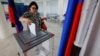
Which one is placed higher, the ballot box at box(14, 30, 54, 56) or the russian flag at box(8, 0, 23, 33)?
the russian flag at box(8, 0, 23, 33)

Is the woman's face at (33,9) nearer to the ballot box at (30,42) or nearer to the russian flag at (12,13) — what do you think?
the russian flag at (12,13)

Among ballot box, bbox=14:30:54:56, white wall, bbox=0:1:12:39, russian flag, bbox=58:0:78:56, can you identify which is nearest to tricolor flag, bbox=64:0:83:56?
russian flag, bbox=58:0:78:56

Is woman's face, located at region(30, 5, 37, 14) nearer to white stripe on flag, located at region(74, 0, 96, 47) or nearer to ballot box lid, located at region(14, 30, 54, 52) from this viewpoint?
ballot box lid, located at region(14, 30, 54, 52)

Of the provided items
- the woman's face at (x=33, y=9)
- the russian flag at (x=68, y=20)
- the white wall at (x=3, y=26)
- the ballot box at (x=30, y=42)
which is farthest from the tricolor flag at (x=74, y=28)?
the white wall at (x=3, y=26)

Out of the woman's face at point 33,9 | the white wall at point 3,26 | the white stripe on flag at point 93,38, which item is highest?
the woman's face at point 33,9

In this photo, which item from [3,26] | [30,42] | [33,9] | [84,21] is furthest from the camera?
[3,26]

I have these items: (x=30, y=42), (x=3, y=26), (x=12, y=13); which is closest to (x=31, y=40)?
(x=30, y=42)

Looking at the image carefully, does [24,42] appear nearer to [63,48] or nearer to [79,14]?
[63,48]

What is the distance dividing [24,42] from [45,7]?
9.41 feet

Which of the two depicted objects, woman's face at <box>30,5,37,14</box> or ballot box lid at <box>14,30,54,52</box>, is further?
woman's face at <box>30,5,37,14</box>

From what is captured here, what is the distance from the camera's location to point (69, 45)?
0.47m

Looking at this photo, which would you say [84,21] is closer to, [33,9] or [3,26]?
[33,9]

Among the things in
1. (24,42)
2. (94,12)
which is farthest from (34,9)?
(94,12)

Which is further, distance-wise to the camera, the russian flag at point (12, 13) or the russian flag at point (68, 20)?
the russian flag at point (12, 13)
